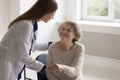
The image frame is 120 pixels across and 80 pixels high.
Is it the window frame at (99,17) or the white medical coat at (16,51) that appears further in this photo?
the window frame at (99,17)

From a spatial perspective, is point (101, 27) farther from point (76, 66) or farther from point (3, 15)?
point (76, 66)

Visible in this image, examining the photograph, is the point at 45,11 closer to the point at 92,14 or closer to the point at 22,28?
the point at 22,28

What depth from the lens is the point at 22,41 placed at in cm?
196

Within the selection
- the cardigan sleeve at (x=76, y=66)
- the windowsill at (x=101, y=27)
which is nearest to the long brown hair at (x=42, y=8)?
the cardigan sleeve at (x=76, y=66)

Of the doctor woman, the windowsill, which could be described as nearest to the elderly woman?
the doctor woman

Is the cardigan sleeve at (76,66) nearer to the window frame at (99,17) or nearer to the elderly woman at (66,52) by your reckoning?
the elderly woman at (66,52)

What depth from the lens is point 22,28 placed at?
1.98 metres

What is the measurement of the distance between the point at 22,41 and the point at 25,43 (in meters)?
0.03

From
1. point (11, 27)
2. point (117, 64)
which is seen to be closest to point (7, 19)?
point (11, 27)

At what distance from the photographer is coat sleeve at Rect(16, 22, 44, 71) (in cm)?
196

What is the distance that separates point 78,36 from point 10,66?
0.64 meters

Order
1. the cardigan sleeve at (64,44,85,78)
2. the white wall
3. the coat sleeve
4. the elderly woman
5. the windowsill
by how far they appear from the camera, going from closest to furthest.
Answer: the coat sleeve → the cardigan sleeve at (64,44,85,78) → the elderly woman → the white wall → the windowsill

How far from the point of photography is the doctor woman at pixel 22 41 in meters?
1.97

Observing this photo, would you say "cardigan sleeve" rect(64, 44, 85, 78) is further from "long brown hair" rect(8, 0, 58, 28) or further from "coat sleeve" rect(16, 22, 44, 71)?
"long brown hair" rect(8, 0, 58, 28)
